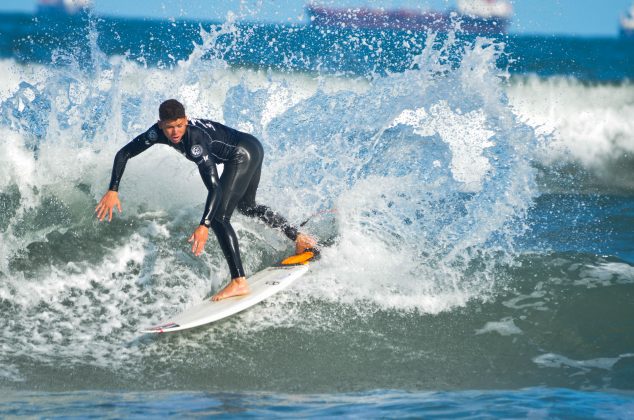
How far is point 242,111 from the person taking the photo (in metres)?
10.3

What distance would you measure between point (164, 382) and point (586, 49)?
116 ft

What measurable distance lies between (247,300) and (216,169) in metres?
1.08

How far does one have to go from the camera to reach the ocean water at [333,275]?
4.94m

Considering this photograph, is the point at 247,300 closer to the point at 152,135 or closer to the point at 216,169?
the point at 216,169

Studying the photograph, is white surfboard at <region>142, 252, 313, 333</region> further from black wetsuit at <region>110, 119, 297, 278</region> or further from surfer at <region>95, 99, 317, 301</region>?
black wetsuit at <region>110, 119, 297, 278</region>

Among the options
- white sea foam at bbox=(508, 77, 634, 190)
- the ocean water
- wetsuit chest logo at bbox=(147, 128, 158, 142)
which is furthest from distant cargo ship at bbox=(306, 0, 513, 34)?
wetsuit chest logo at bbox=(147, 128, 158, 142)

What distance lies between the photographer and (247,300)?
235 inches

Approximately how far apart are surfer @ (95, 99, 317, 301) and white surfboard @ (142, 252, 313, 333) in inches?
4.5

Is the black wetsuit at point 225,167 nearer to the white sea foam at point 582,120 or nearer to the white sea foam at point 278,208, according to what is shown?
the white sea foam at point 278,208

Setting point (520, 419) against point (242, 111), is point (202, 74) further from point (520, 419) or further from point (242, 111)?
point (520, 419)

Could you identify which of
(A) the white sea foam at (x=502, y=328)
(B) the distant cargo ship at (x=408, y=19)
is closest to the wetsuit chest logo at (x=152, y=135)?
(A) the white sea foam at (x=502, y=328)

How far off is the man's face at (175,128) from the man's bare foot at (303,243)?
1607 millimetres

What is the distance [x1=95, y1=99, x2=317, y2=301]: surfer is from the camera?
5.62 meters

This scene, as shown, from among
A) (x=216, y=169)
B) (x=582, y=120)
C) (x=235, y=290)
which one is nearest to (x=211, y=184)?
(x=216, y=169)
